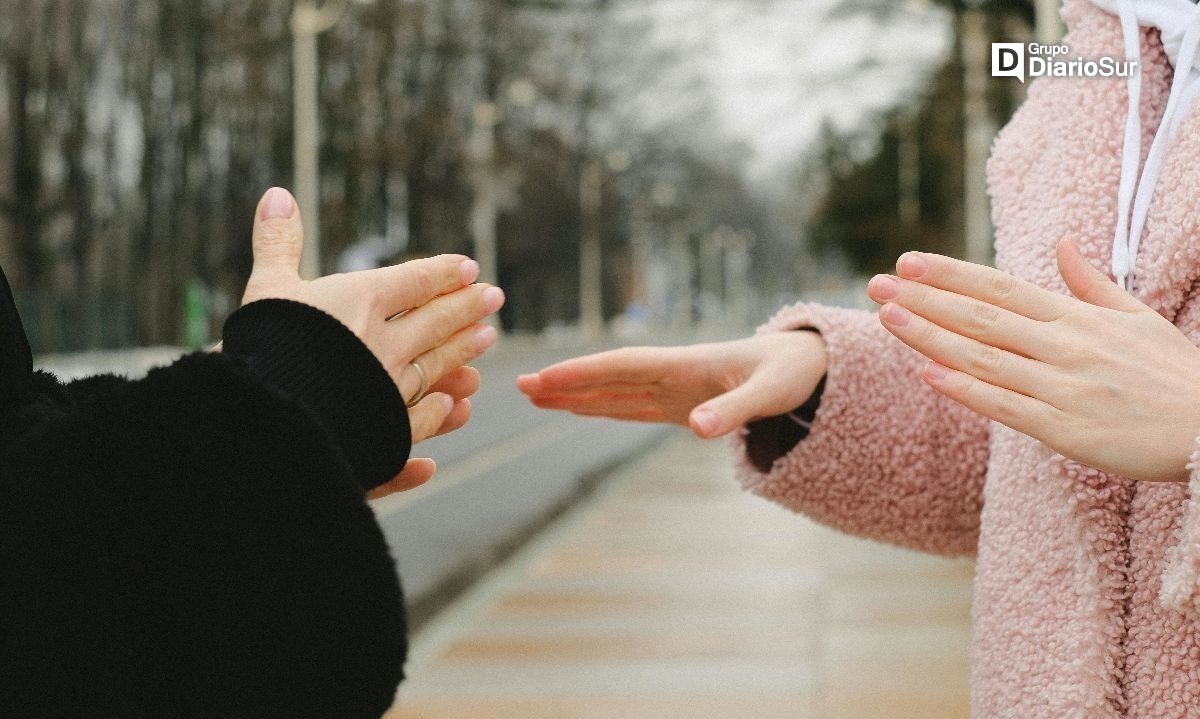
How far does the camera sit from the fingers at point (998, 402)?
133 centimetres

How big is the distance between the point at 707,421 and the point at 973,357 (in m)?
0.32

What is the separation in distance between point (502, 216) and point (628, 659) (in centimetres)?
5946

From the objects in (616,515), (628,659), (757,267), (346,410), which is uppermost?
(346,410)

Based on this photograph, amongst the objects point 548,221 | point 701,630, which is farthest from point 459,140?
point 701,630

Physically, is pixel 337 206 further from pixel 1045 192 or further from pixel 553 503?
pixel 1045 192

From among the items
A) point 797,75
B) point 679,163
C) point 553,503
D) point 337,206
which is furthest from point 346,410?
point 679,163

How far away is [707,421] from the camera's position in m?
1.59

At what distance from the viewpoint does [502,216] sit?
66000 mm

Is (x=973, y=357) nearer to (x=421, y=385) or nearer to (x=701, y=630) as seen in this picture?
(x=421, y=385)

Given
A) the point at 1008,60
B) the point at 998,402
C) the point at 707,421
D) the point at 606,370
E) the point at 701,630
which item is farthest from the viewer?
the point at 701,630

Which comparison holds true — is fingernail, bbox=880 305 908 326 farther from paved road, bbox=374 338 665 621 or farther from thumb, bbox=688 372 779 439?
paved road, bbox=374 338 665 621

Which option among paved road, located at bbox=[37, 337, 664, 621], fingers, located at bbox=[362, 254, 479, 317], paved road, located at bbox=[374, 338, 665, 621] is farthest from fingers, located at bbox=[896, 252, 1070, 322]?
paved road, located at bbox=[374, 338, 665, 621]

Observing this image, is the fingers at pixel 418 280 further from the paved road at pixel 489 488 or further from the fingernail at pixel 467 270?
the paved road at pixel 489 488

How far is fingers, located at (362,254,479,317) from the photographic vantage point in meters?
1.33
